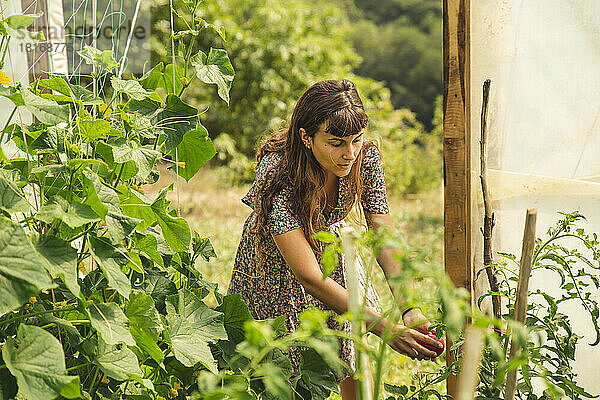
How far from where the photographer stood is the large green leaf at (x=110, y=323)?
93 centimetres

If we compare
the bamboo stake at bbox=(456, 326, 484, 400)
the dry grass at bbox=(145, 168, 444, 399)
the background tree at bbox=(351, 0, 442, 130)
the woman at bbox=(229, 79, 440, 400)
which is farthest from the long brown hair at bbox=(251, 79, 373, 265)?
the background tree at bbox=(351, 0, 442, 130)

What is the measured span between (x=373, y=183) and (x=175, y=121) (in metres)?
0.66

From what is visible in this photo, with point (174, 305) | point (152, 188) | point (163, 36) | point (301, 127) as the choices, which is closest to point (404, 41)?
point (163, 36)

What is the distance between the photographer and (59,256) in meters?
0.90

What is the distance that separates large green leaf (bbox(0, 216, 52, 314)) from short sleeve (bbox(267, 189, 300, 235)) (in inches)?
30.5

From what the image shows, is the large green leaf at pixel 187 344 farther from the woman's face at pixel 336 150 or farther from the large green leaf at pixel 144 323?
the woman's face at pixel 336 150

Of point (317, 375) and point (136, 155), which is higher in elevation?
point (136, 155)

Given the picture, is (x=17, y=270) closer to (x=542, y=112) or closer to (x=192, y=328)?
(x=192, y=328)

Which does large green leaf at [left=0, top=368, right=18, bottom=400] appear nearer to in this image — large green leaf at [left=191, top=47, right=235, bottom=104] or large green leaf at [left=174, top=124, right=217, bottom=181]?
large green leaf at [left=174, top=124, right=217, bottom=181]

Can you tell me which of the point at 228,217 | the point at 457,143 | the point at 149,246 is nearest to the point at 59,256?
the point at 149,246

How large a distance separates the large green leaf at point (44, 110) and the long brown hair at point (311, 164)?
699 millimetres

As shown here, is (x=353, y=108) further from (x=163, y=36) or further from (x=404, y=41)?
(x=404, y=41)

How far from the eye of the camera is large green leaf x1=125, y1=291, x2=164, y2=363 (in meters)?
1.03

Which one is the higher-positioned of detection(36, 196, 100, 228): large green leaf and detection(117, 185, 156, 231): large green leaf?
detection(36, 196, 100, 228): large green leaf
